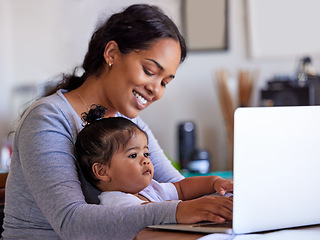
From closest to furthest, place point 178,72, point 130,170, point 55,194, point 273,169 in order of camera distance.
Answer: point 273,169, point 55,194, point 130,170, point 178,72

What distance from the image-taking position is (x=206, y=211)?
41.0 inches

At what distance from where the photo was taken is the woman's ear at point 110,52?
1577 millimetres

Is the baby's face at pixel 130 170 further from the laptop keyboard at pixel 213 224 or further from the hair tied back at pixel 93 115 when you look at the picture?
the laptop keyboard at pixel 213 224

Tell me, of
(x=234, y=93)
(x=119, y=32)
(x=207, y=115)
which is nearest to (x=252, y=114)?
(x=119, y=32)

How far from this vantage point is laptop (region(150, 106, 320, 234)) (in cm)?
95

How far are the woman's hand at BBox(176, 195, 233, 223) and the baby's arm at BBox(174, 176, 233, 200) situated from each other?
31 centimetres

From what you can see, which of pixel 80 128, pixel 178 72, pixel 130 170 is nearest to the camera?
pixel 130 170

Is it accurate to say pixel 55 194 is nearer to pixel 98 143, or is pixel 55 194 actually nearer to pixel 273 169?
pixel 98 143

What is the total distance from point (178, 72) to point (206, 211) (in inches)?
140

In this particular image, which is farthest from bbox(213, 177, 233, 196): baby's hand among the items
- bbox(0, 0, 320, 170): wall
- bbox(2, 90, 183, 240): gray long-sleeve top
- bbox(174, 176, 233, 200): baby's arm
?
bbox(0, 0, 320, 170): wall

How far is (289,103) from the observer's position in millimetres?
3738

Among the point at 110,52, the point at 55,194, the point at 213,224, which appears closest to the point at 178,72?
the point at 110,52

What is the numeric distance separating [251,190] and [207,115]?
3568 mm

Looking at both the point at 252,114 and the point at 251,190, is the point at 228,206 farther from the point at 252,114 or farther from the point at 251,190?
the point at 252,114
